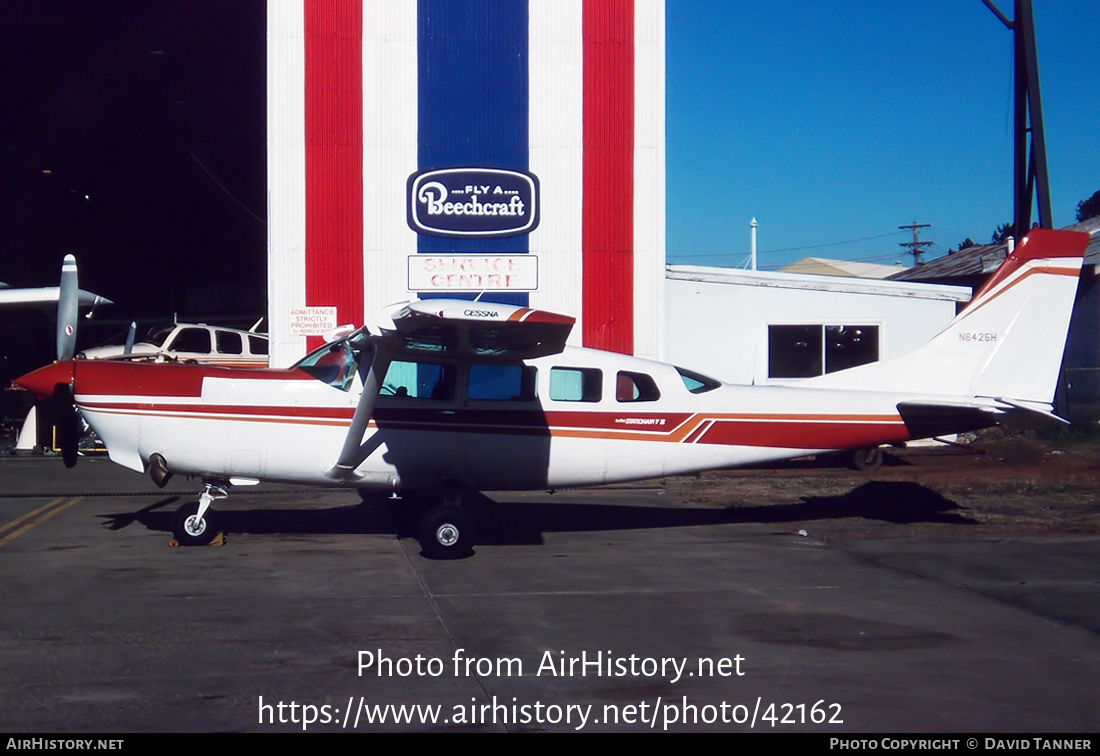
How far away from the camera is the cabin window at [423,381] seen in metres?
9.98

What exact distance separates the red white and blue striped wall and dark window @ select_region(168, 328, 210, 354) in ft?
16.5

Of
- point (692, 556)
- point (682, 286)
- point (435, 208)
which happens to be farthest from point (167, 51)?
point (692, 556)

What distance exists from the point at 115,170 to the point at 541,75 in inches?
597

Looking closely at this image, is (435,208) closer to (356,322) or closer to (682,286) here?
(356,322)

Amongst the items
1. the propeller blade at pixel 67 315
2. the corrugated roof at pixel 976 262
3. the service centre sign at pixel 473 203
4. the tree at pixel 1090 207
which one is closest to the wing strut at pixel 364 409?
the propeller blade at pixel 67 315

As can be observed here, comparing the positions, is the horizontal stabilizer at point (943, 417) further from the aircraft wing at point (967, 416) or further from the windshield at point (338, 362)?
the windshield at point (338, 362)

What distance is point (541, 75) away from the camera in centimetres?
1556

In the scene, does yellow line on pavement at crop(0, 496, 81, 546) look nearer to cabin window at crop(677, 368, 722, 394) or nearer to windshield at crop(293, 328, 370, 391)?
windshield at crop(293, 328, 370, 391)

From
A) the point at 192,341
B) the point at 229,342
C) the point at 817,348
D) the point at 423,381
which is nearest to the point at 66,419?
the point at 423,381

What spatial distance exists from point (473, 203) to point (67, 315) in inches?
263

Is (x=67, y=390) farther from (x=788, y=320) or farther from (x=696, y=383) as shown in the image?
(x=788, y=320)

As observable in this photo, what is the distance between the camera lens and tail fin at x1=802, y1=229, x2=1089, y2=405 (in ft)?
35.7

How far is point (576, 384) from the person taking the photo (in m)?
10.3


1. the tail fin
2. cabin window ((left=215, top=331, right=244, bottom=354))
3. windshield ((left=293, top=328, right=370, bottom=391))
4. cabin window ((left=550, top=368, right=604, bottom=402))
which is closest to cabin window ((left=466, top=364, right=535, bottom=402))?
cabin window ((left=550, top=368, right=604, bottom=402))
